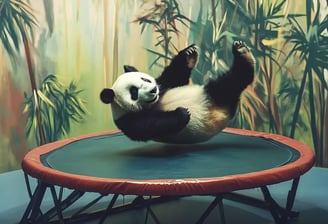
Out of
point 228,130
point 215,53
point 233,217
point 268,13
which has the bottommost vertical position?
point 233,217

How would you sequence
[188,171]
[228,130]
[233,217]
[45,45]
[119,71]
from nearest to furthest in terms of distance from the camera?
[188,171], [233,217], [228,130], [45,45], [119,71]

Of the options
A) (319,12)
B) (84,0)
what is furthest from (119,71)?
(319,12)

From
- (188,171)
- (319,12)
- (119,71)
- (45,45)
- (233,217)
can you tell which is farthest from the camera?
(119,71)

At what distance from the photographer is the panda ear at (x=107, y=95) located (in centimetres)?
156

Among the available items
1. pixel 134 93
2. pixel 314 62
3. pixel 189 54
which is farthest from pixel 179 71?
pixel 314 62

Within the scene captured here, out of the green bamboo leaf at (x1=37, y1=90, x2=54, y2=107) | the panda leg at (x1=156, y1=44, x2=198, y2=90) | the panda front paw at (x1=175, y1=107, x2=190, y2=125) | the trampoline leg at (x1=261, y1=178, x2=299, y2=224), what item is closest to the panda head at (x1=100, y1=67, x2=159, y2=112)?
the panda front paw at (x1=175, y1=107, x2=190, y2=125)

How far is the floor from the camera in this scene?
6.55 ft

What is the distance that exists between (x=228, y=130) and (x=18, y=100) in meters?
1.12

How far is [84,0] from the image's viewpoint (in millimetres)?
2699

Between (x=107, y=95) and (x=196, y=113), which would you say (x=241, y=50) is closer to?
(x=196, y=113)

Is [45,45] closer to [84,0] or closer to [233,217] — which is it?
[84,0]

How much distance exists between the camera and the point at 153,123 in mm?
1556

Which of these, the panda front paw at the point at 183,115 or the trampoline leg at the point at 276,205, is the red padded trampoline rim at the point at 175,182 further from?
the panda front paw at the point at 183,115

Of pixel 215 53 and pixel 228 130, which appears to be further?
pixel 215 53
